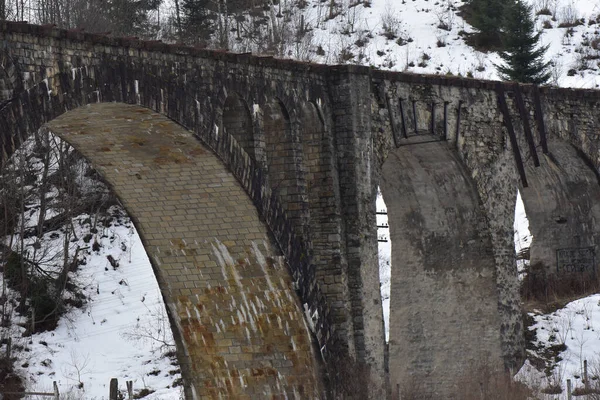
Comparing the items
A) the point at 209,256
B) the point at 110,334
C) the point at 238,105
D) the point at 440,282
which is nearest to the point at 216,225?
the point at 209,256

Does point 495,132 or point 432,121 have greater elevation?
point 432,121

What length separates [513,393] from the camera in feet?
71.0

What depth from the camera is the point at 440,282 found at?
77.5ft

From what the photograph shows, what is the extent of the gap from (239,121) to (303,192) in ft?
5.64

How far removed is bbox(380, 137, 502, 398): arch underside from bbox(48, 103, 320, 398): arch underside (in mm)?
4953

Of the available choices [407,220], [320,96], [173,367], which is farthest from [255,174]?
[173,367]

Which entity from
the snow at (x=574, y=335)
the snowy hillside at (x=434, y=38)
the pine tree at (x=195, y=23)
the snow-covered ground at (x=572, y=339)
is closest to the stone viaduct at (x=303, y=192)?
the snow-covered ground at (x=572, y=339)

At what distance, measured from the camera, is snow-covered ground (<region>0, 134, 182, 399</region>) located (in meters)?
26.6

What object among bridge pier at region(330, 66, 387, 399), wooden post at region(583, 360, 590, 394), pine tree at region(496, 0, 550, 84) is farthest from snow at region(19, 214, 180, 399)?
pine tree at region(496, 0, 550, 84)

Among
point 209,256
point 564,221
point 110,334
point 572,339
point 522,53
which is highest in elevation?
point 522,53

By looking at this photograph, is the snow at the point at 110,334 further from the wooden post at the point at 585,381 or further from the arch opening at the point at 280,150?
the wooden post at the point at 585,381

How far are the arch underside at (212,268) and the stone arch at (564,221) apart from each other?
1138 centimetres

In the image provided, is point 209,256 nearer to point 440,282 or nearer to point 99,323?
point 440,282

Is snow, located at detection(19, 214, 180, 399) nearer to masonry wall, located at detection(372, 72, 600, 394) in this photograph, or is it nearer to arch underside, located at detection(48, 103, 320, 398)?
masonry wall, located at detection(372, 72, 600, 394)
